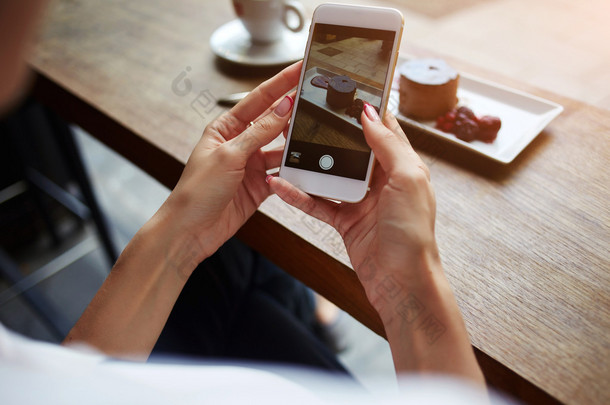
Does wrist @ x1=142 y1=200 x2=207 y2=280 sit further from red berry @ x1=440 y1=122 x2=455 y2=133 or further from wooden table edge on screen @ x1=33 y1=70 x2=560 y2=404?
red berry @ x1=440 y1=122 x2=455 y2=133

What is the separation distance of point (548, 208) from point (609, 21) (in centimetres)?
71

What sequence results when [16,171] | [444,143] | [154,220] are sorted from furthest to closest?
[16,171] < [444,143] < [154,220]

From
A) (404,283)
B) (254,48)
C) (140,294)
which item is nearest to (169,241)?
(140,294)

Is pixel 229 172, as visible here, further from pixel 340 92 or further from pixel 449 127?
pixel 449 127

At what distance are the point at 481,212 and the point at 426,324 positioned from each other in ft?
0.70

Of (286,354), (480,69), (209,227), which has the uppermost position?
(480,69)

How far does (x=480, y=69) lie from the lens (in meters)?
0.83

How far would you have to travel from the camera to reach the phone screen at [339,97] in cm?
57

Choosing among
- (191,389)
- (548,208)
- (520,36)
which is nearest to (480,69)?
(520,36)

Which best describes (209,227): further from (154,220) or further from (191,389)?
(191,389)

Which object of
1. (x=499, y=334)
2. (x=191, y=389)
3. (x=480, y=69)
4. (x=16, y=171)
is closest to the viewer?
(x=191, y=389)

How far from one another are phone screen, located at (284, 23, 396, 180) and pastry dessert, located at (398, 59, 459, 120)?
0.42 feet

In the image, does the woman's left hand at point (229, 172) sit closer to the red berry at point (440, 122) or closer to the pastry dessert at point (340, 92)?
the pastry dessert at point (340, 92)

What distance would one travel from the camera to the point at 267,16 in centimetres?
86
